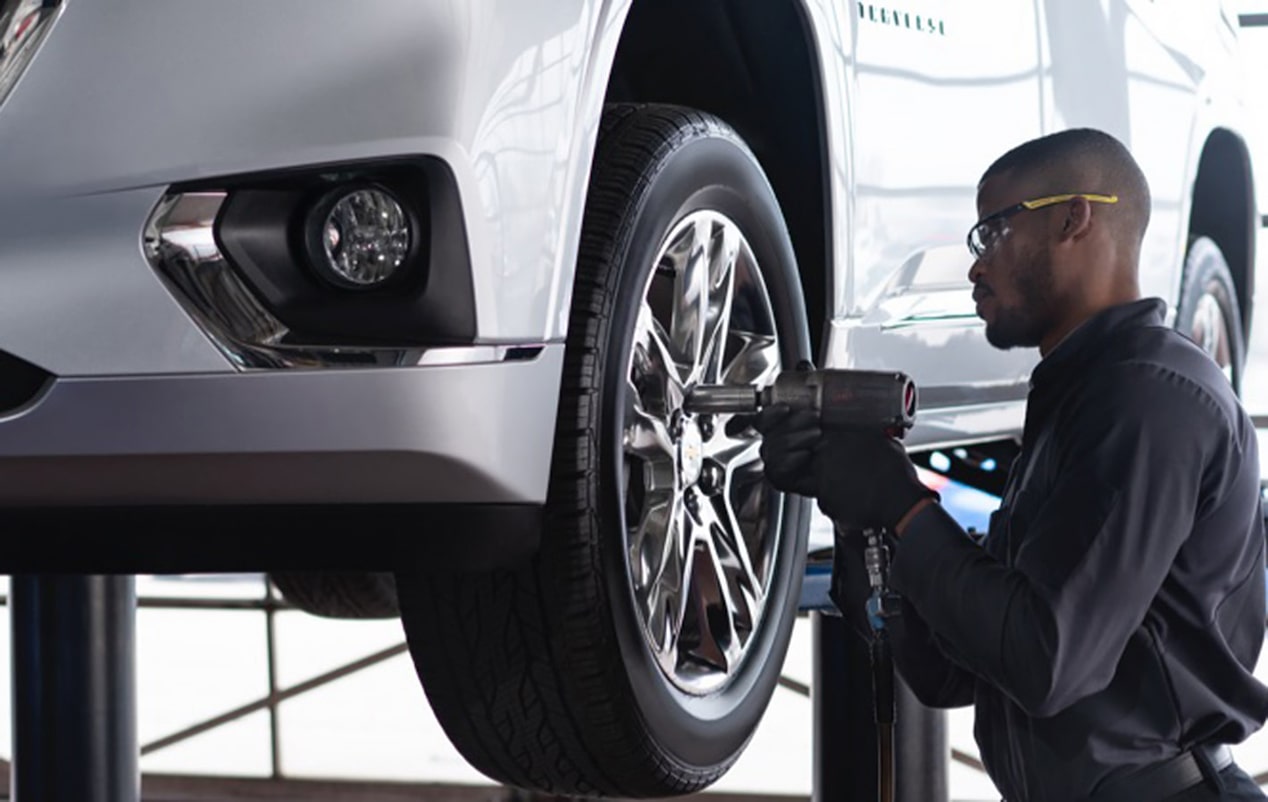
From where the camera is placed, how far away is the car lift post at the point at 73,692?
14.5 ft

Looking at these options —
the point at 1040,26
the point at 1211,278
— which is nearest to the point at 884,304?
the point at 1040,26

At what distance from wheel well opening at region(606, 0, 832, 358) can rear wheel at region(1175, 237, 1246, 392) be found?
135 cm

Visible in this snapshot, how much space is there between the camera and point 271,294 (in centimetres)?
158

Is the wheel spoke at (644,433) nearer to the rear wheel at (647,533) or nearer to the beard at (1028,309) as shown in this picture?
the rear wheel at (647,533)

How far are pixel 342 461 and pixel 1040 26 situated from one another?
5.28 feet

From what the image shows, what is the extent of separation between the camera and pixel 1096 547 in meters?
1.68

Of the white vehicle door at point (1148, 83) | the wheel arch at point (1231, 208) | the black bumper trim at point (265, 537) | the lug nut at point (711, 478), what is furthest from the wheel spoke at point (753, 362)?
the wheel arch at point (1231, 208)

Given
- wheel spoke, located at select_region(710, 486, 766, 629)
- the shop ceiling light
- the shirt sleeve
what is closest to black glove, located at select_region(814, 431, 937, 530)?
the shirt sleeve

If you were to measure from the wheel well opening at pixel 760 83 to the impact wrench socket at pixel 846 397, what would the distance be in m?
0.35

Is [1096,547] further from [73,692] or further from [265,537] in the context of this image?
[73,692]

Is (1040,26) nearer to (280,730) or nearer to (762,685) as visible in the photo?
(762,685)

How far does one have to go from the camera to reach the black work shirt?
169 centimetres

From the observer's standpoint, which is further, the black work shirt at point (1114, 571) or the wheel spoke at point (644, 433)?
the wheel spoke at point (644, 433)

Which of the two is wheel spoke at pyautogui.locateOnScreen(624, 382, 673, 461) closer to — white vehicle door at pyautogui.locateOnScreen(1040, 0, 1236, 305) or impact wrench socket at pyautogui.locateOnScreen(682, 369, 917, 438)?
impact wrench socket at pyautogui.locateOnScreen(682, 369, 917, 438)
